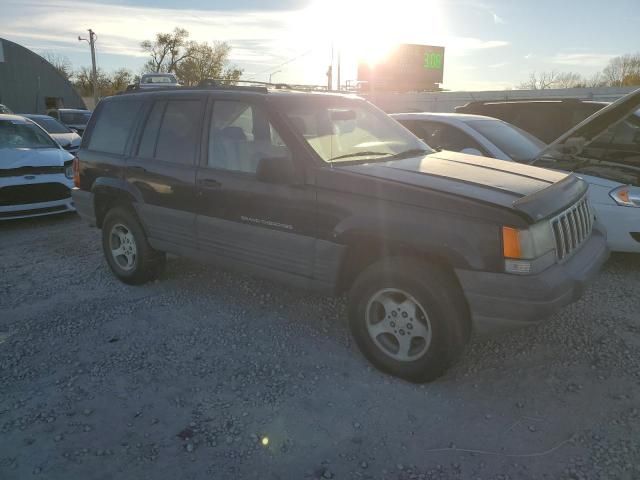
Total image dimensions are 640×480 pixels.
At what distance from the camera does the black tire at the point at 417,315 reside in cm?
310

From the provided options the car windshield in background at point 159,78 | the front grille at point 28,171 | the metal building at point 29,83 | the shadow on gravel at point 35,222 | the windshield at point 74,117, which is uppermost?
the metal building at point 29,83

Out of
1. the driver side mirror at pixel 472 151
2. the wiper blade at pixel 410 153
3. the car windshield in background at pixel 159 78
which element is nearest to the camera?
the wiper blade at pixel 410 153

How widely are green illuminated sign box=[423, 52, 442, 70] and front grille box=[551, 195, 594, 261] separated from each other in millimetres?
52621

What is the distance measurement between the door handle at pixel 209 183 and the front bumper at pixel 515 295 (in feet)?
6.86

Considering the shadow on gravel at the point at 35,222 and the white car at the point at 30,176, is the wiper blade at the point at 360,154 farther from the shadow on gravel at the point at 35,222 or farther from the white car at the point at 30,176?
the shadow on gravel at the point at 35,222

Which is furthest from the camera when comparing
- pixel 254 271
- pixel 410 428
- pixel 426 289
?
pixel 254 271

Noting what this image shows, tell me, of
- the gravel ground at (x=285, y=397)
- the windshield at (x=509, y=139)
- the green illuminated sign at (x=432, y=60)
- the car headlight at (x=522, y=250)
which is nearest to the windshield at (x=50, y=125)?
the gravel ground at (x=285, y=397)

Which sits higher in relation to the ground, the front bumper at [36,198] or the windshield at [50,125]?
the windshield at [50,125]

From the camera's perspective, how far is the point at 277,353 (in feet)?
12.4

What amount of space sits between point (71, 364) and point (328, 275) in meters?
1.93

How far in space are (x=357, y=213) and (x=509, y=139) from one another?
4.26 meters

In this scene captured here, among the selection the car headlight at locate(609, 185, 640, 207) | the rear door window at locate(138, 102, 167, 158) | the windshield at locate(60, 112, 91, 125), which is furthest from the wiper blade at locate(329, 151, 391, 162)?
the windshield at locate(60, 112, 91, 125)

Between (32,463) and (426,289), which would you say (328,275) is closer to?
(426,289)

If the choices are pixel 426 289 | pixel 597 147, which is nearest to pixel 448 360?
pixel 426 289
